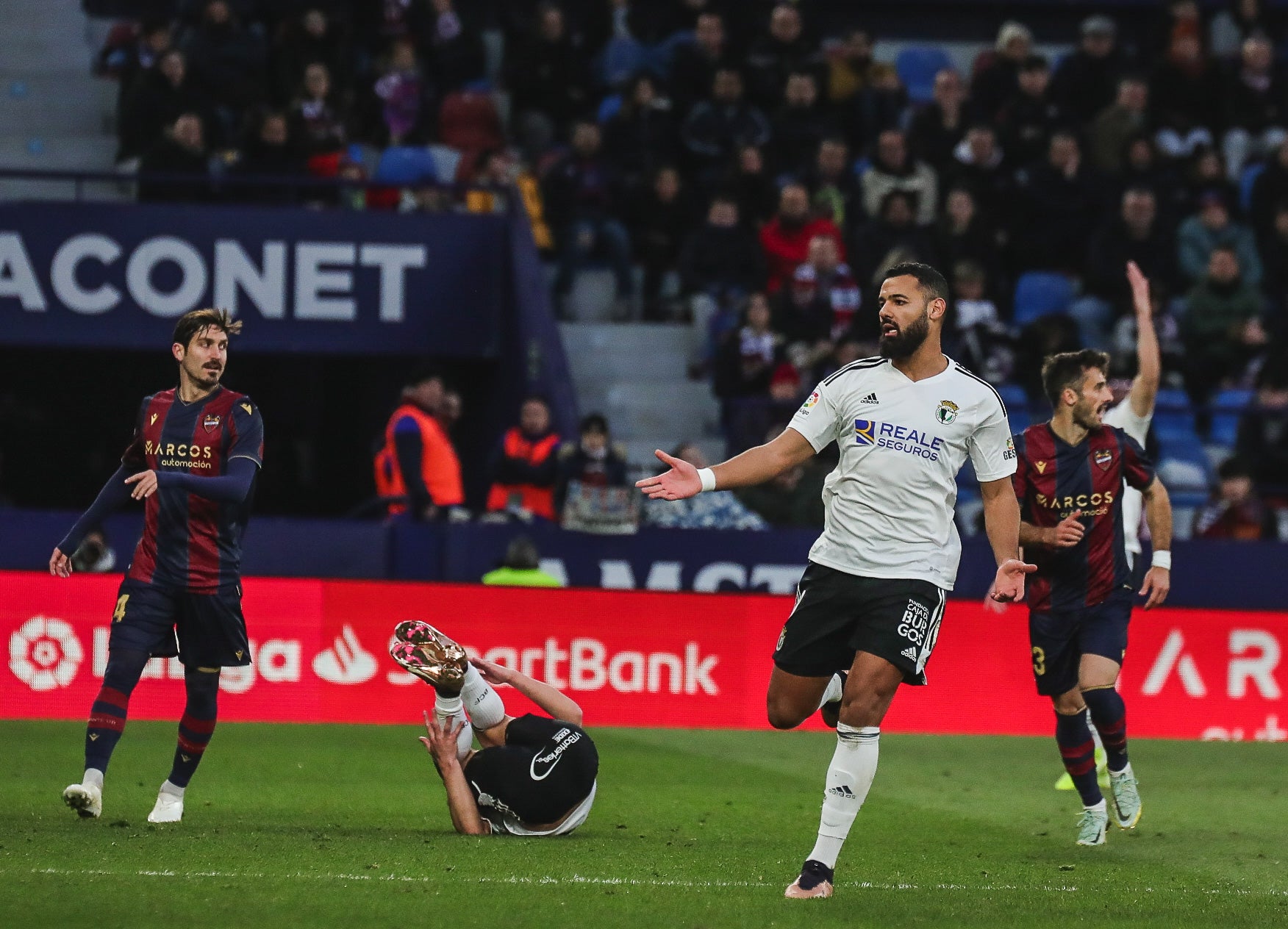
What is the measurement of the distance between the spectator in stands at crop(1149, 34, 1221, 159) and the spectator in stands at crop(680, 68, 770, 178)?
4479 millimetres

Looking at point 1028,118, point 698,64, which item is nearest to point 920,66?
point 1028,118

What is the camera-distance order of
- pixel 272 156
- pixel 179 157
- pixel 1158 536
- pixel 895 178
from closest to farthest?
pixel 1158 536, pixel 179 157, pixel 272 156, pixel 895 178

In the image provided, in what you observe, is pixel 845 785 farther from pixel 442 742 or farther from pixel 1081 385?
pixel 1081 385

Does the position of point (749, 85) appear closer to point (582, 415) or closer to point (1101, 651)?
point (582, 415)

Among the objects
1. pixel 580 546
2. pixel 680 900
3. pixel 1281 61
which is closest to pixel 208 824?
pixel 680 900

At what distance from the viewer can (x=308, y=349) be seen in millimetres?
17547

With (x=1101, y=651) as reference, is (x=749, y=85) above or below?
above

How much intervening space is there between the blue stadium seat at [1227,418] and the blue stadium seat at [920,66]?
562 centimetres

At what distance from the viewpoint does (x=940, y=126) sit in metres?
19.2

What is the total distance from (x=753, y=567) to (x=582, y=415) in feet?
11.1

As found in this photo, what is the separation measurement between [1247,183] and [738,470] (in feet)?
46.4

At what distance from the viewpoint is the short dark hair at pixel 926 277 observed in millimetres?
7418

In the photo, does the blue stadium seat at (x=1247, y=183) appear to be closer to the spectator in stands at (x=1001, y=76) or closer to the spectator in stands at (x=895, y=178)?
the spectator in stands at (x=1001, y=76)

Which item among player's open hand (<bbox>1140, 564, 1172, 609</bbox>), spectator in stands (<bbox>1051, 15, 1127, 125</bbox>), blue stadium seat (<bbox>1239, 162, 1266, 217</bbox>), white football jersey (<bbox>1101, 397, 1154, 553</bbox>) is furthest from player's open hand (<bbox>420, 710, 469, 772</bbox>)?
spectator in stands (<bbox>1051, 15, 1127, 125</bbox>)
